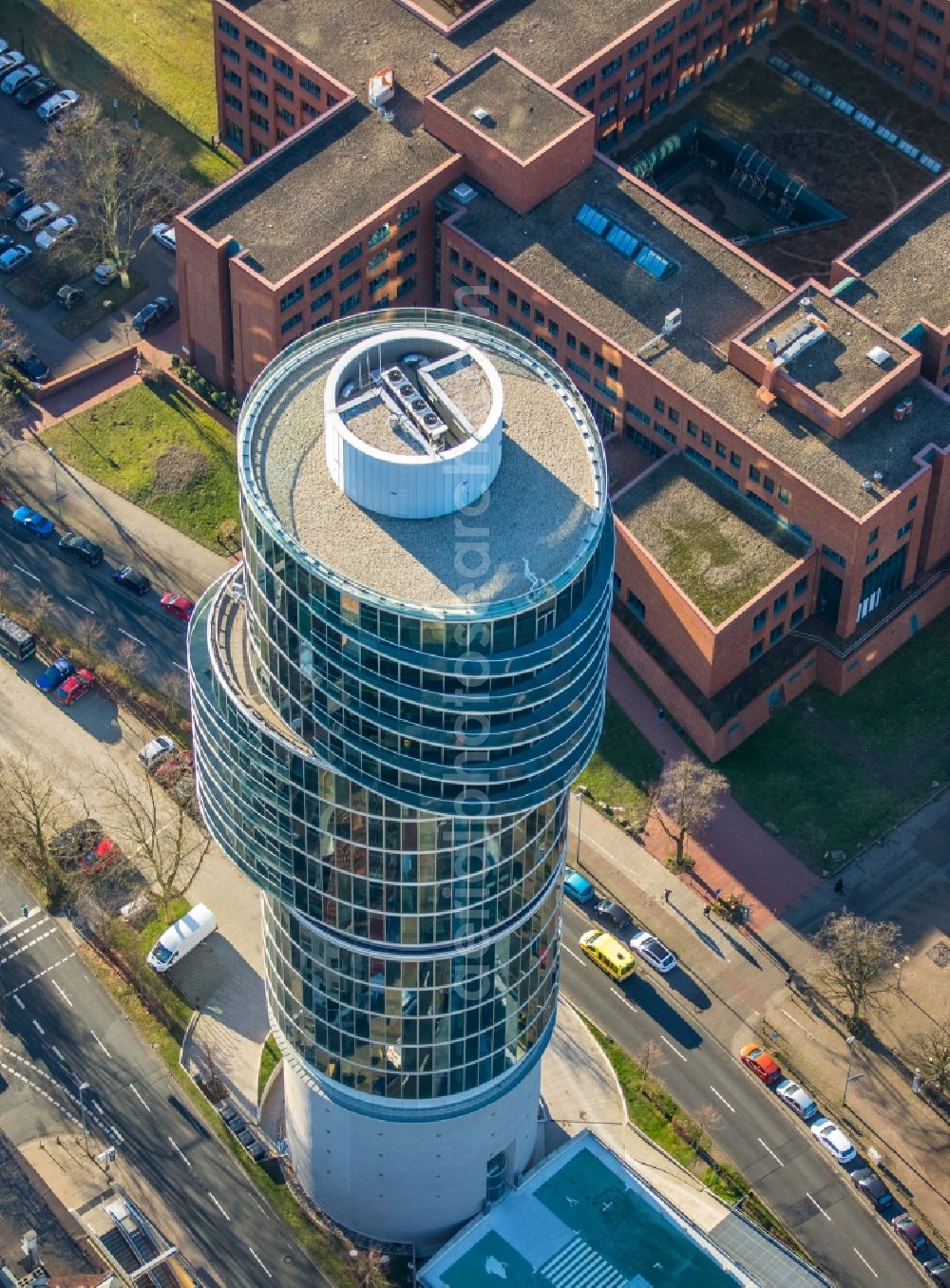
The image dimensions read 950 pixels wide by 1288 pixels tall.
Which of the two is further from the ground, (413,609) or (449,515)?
(449,515)

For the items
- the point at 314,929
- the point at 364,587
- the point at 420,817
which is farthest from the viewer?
the point at 314,929

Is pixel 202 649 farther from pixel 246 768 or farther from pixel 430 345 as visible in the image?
pixel 430 345

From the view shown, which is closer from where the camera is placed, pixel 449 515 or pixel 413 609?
pixel 413 609

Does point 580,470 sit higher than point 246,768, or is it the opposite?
point 580,470

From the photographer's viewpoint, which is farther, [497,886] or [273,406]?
[497,886]

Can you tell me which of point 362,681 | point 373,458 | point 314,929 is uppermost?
point 373,458

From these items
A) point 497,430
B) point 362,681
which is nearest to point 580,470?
point 497,430

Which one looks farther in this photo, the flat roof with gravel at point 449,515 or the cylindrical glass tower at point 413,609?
the cylindrical glass tower at point 413,609

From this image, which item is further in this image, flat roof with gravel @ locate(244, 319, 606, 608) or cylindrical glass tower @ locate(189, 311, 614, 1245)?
cylindrical glass tower @ locate(189, 311, 614, 1245)
